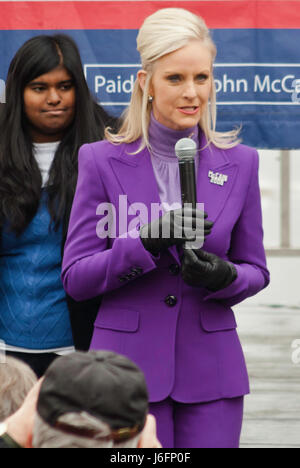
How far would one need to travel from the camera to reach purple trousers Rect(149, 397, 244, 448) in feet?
9.37

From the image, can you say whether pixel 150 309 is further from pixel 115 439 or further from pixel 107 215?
pixel 115 439

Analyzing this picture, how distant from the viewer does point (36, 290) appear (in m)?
3.44

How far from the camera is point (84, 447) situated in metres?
1.95

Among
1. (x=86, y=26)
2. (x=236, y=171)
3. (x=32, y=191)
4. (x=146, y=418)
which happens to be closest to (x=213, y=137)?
(x=236, y=171)

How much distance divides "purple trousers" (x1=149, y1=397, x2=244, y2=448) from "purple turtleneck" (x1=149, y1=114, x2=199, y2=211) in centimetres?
61

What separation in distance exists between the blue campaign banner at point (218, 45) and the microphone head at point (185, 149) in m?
1.65

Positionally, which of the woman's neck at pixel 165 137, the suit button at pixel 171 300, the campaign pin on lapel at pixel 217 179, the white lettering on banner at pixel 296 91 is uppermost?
the white lettering on banner at pixel 296 91

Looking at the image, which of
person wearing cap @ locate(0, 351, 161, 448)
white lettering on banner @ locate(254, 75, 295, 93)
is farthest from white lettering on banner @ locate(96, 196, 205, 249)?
white lettering on banner @ locate(254, 75, 295, 93)

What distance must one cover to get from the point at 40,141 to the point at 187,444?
1.33 meters

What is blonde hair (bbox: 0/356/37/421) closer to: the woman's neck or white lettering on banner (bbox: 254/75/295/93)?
the woman's neck

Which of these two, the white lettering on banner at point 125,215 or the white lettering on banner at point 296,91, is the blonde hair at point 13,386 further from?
the white lettering on banner at point 296,91

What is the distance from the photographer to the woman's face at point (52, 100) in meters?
3.49

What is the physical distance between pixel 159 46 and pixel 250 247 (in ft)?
2.24

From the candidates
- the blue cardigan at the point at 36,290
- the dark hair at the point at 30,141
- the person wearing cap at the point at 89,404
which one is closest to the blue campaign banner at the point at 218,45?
the dark hair at the point at 30,141
